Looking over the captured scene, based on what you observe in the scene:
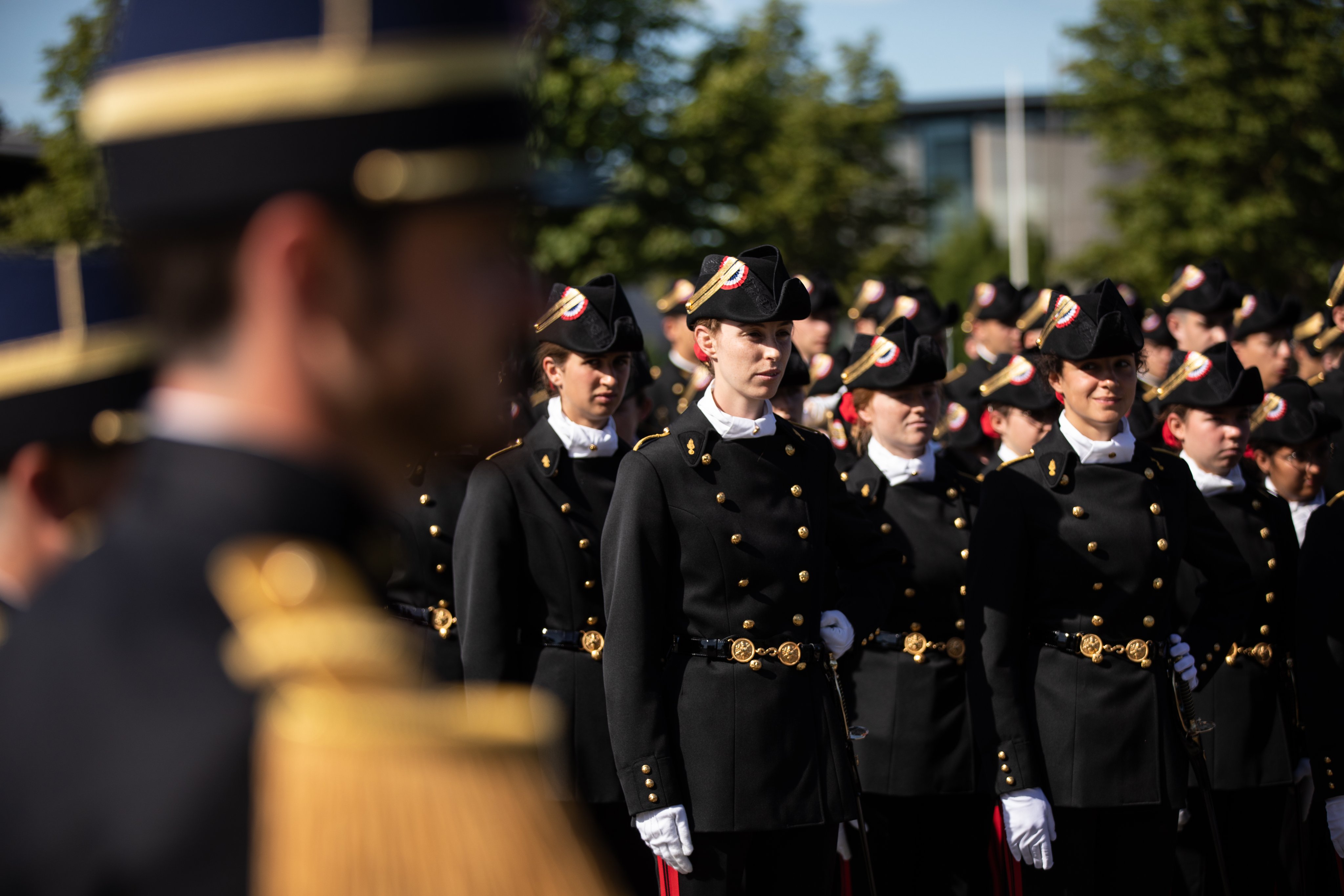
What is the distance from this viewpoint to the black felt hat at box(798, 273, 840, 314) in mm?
10219

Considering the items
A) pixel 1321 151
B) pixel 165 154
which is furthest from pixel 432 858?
pixel 1321 151

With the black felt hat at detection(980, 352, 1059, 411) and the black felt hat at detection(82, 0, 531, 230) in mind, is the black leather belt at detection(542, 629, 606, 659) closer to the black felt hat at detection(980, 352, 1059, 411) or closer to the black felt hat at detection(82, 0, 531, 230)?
the black felt hat at detection(980, 352, 1059, 411)

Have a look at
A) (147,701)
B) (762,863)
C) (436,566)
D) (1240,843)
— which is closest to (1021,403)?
(1240,843)

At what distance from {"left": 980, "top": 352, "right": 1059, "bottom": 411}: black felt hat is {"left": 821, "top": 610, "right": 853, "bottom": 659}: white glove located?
8.37 feet

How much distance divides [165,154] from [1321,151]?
2527cm

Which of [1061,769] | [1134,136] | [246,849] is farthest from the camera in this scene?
[1134,136]

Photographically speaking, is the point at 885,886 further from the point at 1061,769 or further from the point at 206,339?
the point at 206,339

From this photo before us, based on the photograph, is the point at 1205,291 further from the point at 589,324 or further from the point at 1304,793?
the point at 589,324

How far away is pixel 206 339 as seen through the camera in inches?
42.5

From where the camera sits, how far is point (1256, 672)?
581 cm

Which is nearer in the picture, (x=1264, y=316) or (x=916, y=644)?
(x=916, y=644)

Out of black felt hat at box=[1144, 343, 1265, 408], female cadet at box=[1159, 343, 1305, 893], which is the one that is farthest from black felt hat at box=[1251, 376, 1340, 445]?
female cadet at box=[1159, 343, 1305, 893]

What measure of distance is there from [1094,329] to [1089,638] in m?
1.13

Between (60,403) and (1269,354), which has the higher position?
(60,403)
